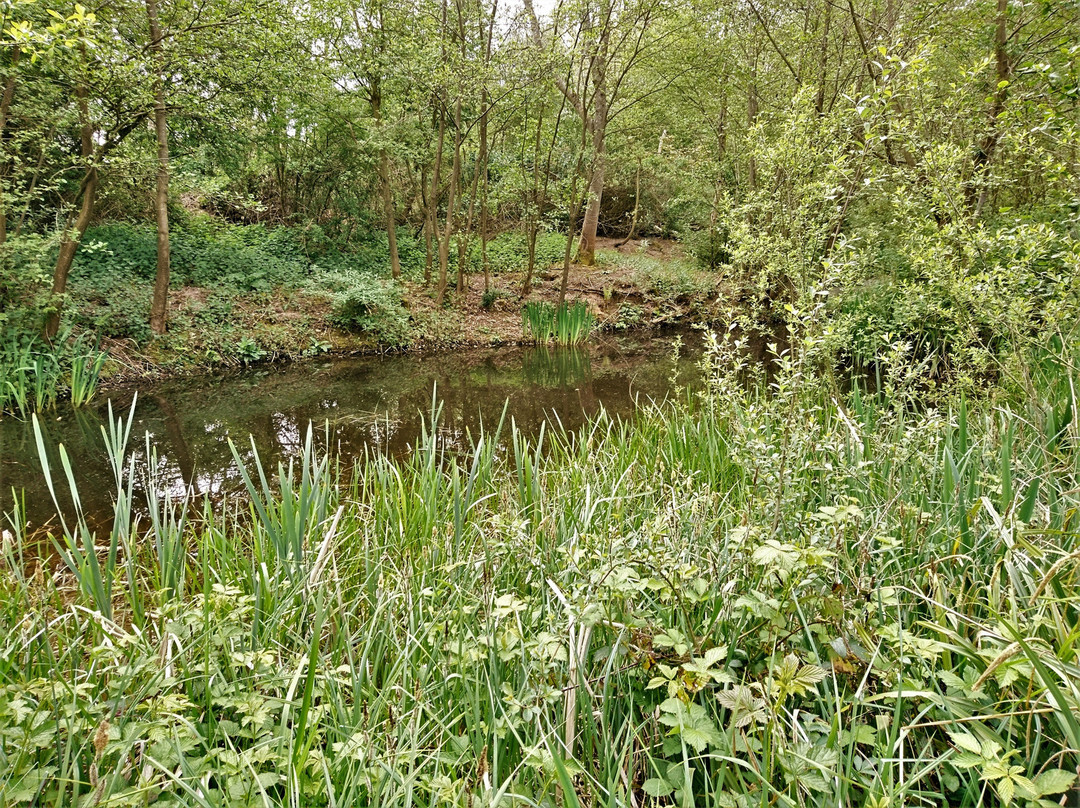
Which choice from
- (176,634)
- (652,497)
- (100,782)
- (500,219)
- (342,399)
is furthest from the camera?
(500,219)

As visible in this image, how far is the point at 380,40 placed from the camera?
10.5 metres

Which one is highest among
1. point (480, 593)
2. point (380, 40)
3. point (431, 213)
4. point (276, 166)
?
point (380, 40)

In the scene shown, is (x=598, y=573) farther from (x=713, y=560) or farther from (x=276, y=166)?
(x=276, y=166)

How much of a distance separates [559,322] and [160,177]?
6.83 metres

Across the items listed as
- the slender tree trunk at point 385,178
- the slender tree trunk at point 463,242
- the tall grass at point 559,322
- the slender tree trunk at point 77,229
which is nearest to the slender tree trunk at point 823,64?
the tall grass at point 559,322

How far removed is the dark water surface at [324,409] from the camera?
15.4 feet

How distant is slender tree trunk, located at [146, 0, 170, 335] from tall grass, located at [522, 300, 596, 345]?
20.1 ft

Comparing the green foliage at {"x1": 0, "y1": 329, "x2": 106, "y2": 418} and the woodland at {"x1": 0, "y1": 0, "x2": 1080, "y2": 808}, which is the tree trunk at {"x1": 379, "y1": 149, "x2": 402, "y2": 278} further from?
the green foliage at {"x1": 0, "y1": 329, "x2": 106, "y2": 418}

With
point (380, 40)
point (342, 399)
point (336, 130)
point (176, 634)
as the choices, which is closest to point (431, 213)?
point (336, 130)

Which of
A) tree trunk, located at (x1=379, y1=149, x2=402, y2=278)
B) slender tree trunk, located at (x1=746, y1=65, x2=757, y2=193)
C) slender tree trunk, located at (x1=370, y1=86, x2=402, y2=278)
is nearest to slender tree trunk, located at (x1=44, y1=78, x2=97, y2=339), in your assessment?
slender tree trunk, located at (x1=370, y1=86, x2=402, y2=278)

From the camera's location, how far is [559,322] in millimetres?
10891

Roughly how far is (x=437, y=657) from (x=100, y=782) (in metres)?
0.68

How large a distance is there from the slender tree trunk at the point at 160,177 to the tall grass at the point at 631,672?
25.1 feet

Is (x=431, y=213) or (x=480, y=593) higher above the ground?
(x=431, y=213)
